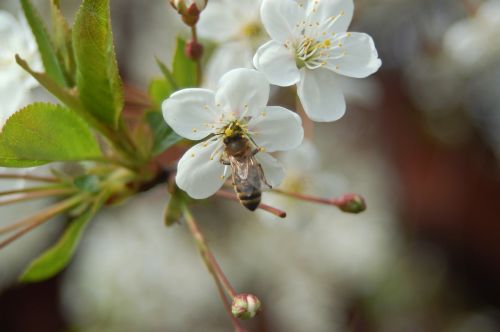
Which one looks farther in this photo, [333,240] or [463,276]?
[463,276]

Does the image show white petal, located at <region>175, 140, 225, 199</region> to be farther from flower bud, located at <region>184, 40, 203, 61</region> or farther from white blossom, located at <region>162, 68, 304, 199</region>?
flower bud, located at <region>184, 40, 203, 61</region>

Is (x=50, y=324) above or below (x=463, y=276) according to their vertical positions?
above

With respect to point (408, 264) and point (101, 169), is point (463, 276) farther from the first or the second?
point (101, 169)

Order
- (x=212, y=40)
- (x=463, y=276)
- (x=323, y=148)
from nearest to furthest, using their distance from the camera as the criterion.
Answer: (x=212, y=40), (x=323, y=148), (x=463, y=276)

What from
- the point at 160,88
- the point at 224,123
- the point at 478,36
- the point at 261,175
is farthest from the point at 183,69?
the point at 478,36

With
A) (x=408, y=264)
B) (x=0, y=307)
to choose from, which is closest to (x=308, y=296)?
(x=408, y=264)

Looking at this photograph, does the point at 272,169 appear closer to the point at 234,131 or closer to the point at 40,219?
the point at 234,131
